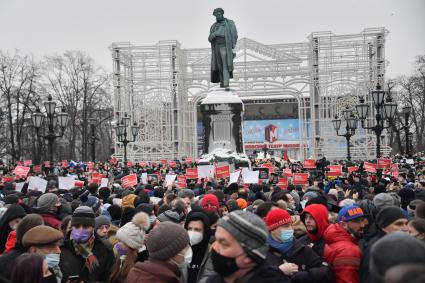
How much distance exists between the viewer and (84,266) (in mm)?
5410

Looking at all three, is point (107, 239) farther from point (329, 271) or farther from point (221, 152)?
point (221, 152)

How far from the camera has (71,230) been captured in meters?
5.75

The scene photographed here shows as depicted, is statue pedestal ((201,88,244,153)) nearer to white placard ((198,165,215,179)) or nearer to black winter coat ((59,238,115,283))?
white placard ((198,165,215,179))

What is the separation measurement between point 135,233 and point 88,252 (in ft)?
1.99

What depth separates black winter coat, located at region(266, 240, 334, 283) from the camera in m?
4.47

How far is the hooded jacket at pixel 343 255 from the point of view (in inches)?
179

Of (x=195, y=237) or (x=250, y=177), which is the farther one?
(x=250, y=177)

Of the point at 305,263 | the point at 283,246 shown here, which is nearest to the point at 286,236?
the point at 283,246

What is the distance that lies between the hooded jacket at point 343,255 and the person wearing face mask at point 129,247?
173 centimetres

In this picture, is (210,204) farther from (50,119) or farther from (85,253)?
(50,119)

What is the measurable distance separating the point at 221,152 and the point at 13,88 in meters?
36.0

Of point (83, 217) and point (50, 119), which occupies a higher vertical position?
point (50, 119)

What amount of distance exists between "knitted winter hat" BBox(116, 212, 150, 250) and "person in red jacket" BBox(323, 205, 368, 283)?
5.66 feet

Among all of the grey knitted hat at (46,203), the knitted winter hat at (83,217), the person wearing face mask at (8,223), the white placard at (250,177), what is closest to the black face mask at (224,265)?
the knitted winter hat at (83,217)
